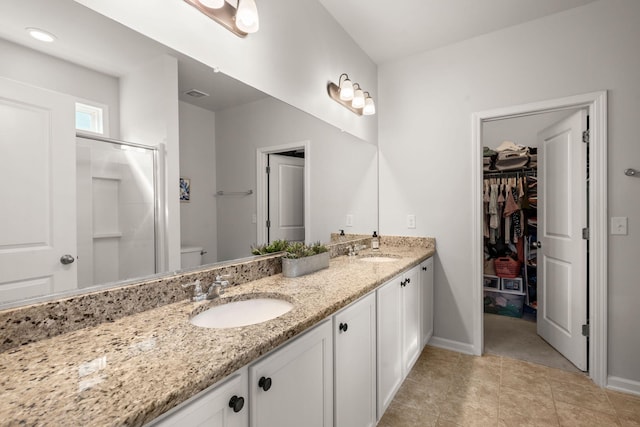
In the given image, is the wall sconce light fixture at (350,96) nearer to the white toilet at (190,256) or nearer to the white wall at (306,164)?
the white wall at (306,164)

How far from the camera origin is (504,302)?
3.48 meters

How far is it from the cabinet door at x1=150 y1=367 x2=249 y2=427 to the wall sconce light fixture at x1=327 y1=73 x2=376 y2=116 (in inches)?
77.3

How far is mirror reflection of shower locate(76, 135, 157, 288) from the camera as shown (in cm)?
93

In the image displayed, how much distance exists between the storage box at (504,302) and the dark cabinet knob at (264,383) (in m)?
3.48

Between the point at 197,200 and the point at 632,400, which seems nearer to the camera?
the point at 197,200

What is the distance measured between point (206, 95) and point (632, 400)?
3.07 metres

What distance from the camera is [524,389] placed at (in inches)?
80.4

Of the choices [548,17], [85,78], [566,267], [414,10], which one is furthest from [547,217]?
[85,78]

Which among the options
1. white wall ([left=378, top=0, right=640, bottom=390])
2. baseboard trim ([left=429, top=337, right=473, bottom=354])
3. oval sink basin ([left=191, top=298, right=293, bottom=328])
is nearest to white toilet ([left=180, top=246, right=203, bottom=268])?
oval sink basin ([left=191, top=298, right=293, bottom=328])

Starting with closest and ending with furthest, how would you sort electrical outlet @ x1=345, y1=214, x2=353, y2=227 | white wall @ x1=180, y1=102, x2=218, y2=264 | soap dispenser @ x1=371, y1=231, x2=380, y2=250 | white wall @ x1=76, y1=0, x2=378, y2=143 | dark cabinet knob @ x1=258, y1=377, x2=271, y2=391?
dark cabinet knob @ x1=258, y1=377, x2=271, y2=391, white wall @ x1=76, y1=0, x2=378, y2=143, white wall @ x1=180, y1=102, x2=218, y2=264, electrical outlet @ x1=345, y1=214, x2=353, y2=227, soap dispenser @ x1=371, y1=231, x2=380, y2=250

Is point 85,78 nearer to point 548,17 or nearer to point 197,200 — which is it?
point 197,200

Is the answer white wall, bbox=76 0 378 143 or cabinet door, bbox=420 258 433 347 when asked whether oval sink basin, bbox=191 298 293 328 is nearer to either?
white wall, bbox=76 0 378 143

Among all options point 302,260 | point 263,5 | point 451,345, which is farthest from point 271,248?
point 451,345

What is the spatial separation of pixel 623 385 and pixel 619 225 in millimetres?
1065
